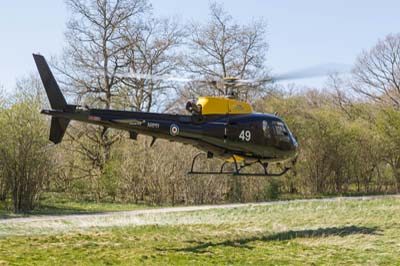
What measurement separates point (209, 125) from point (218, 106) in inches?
22.6

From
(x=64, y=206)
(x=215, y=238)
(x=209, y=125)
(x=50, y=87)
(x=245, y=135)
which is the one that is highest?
(x=50, y=87)

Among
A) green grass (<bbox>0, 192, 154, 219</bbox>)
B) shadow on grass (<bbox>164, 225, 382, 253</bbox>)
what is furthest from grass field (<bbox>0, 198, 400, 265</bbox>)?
green grass (<bbox>0, 192, 154, 219</bbox>)

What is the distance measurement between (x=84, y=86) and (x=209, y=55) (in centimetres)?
828

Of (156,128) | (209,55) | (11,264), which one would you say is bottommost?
(11,264)

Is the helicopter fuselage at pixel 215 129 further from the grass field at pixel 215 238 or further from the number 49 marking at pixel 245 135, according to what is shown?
the grass field at pixel 215 238

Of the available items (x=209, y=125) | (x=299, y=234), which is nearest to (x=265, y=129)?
(x=209, y=125)

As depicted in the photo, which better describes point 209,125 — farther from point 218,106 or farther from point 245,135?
point 245,135

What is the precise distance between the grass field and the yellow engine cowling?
3174 mm

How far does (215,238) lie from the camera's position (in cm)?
1259

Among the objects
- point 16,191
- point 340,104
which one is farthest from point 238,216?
point 340,104

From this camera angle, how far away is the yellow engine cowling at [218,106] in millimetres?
13344

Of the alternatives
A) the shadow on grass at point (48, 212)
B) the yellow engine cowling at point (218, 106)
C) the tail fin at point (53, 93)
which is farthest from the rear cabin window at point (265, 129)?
the shadow on grass at point (48, 212)

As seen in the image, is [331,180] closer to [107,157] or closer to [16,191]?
[107,157]

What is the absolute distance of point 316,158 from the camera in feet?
92.2
